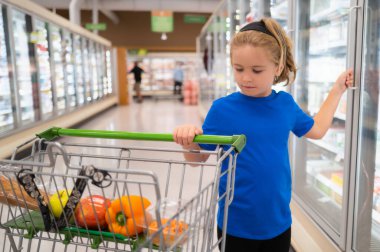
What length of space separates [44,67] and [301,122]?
6.50 meters

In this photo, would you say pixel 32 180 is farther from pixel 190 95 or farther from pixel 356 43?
pixel 190 95

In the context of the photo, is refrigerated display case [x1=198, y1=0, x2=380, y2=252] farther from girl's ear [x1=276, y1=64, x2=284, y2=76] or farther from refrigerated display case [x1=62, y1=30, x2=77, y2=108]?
refrigerated display case [x1=62, y1=30, x2=77, y2=108]

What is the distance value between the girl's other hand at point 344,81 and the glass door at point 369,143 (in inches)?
4.4

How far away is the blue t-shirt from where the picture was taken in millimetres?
1362

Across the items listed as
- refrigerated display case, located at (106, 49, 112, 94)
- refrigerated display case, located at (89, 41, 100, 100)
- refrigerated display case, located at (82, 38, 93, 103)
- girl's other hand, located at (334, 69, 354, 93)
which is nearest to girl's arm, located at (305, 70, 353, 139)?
girl's other hand, located at (334, 69, 354, 93)

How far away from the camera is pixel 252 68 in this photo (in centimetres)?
129

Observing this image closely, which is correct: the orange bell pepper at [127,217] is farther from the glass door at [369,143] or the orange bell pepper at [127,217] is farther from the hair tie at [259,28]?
the glass door at [369,143]

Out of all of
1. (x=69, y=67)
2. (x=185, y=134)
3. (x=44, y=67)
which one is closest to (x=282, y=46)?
(x=185, y=134)

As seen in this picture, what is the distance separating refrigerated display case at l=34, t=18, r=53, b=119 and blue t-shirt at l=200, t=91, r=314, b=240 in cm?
577

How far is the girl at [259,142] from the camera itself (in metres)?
1.31

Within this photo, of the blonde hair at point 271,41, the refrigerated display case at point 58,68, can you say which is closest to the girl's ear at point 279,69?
the blonde hair at point 271,41

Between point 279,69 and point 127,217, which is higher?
point 279,69

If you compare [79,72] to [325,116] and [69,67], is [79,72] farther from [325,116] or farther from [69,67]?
[325,116]

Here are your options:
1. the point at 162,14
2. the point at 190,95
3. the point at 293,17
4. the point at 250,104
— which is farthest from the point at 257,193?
the point at 190,95
